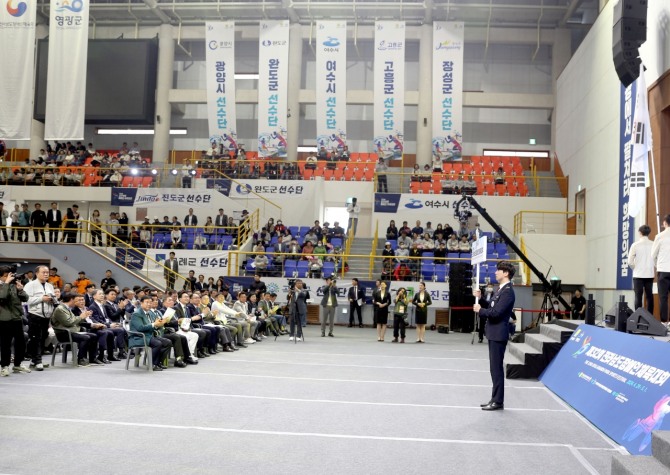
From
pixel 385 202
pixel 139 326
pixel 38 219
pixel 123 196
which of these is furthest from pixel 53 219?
pixel 139 326

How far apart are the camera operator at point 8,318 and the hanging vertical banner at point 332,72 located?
64.8 feet

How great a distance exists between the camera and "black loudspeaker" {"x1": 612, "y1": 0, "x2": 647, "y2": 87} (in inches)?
592

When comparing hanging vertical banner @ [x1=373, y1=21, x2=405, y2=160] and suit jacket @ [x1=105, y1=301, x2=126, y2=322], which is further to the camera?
hanging vertical banner @ [x1=373, y1=21, x2=405, y2=160]

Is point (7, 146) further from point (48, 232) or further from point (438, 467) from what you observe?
point (438, 467)

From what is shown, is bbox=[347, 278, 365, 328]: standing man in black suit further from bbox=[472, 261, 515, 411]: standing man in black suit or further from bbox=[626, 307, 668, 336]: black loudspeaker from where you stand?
bbox=[472, 261, 515, 411]: standing man in black suit

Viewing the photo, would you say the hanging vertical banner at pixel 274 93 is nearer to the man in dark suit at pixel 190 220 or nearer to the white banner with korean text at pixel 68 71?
the man in dark suit at pixel 190 220

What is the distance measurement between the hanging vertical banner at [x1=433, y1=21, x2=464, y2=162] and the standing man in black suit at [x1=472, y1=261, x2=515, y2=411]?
20.8 m

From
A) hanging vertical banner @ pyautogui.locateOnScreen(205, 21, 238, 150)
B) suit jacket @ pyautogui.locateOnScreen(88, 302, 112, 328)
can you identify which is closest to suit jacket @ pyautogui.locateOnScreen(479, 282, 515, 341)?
suit jacket @ pyautogui.locateOnScreen(88, 302, 112, 328)

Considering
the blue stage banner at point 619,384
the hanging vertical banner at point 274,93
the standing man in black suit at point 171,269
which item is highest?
the hanging vertical banner at point 274,93

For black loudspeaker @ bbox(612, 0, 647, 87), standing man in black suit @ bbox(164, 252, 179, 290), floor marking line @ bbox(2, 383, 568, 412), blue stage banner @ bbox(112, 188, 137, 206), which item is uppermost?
black loudspeaker @ bbox(612, 0, 647, 87)

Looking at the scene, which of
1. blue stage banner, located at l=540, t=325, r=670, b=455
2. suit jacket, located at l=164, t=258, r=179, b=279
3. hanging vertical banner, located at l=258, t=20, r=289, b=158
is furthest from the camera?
hanging vertical banner, located at l=258, t=20, r=289, b=158

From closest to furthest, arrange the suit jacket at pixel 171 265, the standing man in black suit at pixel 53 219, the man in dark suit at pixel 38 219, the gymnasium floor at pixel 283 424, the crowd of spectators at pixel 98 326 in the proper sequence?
the gymnasium floor at pixel 283 424
the crowd of spectators at pixel 98 326
the suit jacket at pixel 171 265
the man in dark suit at pixel 38 219
the standing man in black suit at pixel 53 219

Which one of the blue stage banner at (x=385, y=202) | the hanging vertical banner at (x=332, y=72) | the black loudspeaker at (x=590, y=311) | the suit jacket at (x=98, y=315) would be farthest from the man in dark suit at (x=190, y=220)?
the black loudspeaker at (x=590, y=311)

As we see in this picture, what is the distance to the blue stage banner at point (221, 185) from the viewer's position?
27.5m
